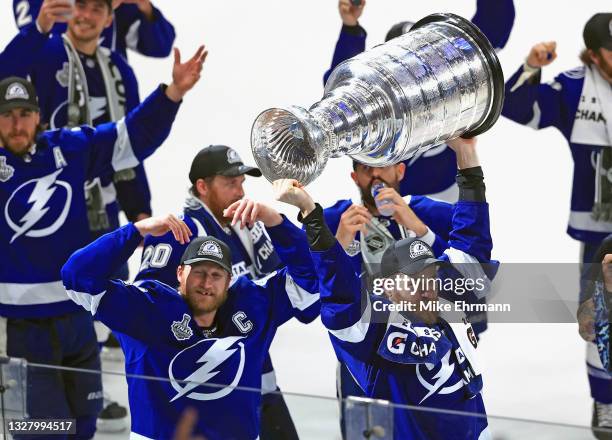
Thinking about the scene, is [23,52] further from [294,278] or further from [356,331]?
[356,331]

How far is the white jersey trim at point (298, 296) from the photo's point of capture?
Result: 3215mm

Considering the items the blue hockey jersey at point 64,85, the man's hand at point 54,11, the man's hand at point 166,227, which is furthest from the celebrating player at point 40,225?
the man's hand at point 166,227

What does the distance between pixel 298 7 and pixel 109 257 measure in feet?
10.8

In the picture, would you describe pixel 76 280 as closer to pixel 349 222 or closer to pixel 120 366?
pixel 349 222

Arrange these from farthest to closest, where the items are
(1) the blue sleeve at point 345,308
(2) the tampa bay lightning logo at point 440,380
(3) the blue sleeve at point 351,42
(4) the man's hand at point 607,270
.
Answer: (3) the blue sleeve at point 351,42 → (4) the man's hand at point 607,270 → (2) the tampa bay lightning logo at point 440,380 → (1) the blue sleeve at point 345,308

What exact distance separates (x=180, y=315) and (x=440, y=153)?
1.58 metres

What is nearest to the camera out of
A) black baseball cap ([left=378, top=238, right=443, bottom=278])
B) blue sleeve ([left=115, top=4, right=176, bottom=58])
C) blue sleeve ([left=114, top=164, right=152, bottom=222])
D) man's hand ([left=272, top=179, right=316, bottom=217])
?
man's hand ([left=272, top=179, right=316, bottom=217])

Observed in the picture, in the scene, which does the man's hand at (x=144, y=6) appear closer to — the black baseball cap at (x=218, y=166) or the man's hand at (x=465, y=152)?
the black baseball cap at (x=218, y=166)

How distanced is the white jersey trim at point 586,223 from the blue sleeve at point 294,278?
1.43 meters

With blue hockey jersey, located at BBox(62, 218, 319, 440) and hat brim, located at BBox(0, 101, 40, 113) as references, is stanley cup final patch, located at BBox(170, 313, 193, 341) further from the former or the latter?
hat brim, located at BBox(0, 101, 40, 113)

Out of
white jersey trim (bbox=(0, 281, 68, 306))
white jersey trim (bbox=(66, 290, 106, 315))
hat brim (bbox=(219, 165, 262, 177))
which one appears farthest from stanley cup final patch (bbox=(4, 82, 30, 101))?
white jersey trim (bbox=(66, 290, 106, 315))

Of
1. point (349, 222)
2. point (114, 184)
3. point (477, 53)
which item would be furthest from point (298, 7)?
point (477, 53)

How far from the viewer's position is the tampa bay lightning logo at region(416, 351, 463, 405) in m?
2.99

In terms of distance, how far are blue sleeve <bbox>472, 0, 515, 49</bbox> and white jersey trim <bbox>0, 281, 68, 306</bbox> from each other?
1634 millimetres
